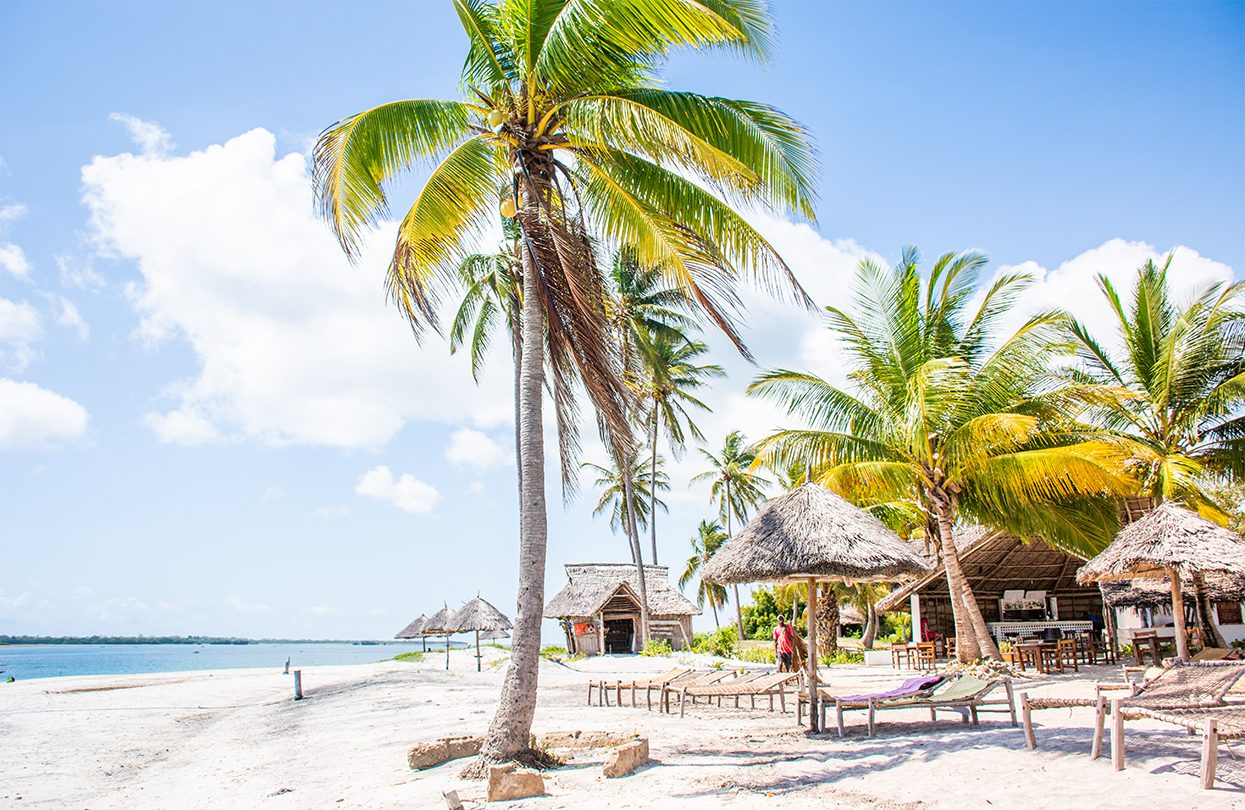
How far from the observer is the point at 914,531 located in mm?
29203

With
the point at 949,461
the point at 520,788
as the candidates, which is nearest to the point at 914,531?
the point at 949,461

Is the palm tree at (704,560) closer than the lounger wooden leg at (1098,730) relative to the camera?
No

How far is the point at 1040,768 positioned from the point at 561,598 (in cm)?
2651

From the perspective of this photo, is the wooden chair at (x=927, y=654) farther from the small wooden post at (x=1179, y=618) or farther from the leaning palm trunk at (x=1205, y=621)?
the small wooden post at (x=1179, y=618)

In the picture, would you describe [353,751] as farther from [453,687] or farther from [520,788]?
[453,687]

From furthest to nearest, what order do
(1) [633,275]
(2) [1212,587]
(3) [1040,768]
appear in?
(1) [633,275], (2) [1212,587], (3) [1040,768]

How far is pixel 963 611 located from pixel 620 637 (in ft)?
63.5

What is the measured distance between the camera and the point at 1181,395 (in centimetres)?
1559

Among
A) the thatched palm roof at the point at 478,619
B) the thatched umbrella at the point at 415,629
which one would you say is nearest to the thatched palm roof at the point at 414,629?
the thatched umbrella at the point at 415,629

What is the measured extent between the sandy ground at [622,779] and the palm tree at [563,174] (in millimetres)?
1656

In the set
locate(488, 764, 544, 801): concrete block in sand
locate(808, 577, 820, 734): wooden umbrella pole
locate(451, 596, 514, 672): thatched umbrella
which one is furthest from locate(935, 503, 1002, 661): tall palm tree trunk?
locate(451, 596, 514, 672): thatched umbrella

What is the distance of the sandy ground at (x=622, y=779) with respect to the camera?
558 cm

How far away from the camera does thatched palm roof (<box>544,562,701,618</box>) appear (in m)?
30.5

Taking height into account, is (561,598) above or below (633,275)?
below
